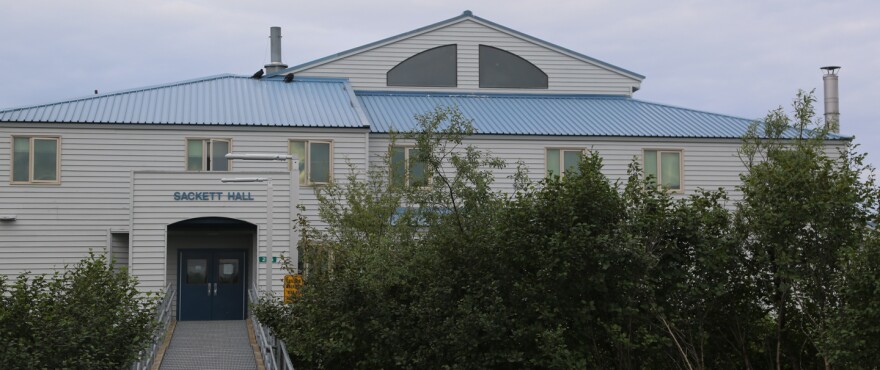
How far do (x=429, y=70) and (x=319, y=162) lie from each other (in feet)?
27.8

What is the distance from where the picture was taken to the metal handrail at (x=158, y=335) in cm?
2670

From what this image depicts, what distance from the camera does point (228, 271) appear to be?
40.0 m

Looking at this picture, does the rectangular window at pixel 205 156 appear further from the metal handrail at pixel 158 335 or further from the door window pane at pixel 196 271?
the metal handrail at pixel 158 335

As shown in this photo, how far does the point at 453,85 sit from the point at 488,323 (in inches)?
900

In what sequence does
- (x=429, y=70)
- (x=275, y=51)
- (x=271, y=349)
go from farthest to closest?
(x=275, y=51) < (x=429, y=70) < (x=271, y=349)

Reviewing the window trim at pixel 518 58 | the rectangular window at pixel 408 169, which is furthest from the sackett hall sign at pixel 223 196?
the window trim at pixel 518 58

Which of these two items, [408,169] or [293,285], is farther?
[408,169]

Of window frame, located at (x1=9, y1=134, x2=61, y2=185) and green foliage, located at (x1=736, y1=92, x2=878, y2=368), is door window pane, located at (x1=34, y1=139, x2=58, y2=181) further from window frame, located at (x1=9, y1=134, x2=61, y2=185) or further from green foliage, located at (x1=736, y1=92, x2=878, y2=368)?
green foliage, located at (x1=736, y1=92, x2=878, y2=368)

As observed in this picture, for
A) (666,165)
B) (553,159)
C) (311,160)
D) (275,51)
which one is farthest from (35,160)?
(666,165)

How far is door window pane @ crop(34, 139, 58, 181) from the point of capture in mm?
37938

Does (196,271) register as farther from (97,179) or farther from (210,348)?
(210,348)

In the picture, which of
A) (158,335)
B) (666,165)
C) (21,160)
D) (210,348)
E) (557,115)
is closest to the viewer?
(210,348)

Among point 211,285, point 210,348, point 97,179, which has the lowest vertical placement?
point 210,348

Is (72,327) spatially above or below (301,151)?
below
